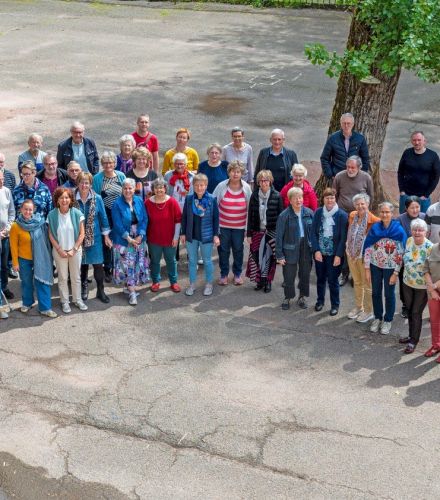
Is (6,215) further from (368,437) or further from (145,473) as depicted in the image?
(368,437)

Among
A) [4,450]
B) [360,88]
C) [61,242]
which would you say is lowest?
[4,450]

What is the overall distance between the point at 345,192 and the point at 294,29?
53.9 ft

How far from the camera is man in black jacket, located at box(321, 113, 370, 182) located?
1178 centimetres

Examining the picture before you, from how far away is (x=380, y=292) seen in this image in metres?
10.2

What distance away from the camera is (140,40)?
82.6 ft

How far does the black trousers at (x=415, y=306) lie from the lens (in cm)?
961

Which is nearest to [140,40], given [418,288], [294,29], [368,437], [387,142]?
[294,29]

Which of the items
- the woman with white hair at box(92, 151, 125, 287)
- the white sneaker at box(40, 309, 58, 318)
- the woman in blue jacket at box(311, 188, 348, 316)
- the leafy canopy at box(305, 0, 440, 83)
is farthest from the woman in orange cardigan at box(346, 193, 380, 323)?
the white sneaker at box(40, 309, 58, 318)

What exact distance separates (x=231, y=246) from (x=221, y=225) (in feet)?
1.17

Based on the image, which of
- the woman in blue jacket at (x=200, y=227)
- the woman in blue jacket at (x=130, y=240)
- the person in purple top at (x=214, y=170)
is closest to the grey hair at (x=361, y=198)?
the woman in blue jacket at (x=200, y=227)

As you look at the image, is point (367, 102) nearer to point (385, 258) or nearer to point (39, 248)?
point (385, 258)

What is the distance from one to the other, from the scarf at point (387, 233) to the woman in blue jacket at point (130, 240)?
9.36ft

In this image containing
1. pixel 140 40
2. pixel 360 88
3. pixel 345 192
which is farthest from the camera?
pixel 140 40

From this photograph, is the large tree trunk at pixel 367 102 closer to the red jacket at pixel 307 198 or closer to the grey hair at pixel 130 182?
the red jacket at pixel 307 198
